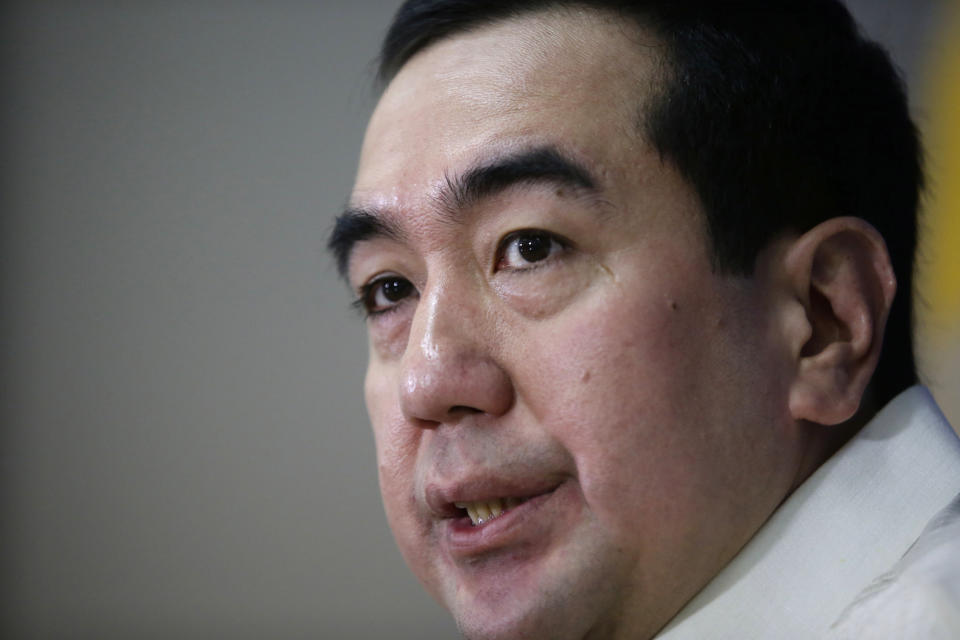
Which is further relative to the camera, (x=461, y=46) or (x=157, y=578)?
(x=157, y=578)

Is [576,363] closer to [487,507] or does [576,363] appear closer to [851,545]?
[487,507]

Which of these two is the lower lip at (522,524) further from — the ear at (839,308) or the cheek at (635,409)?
the ear at (839,308)

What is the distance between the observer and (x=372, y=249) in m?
0.85

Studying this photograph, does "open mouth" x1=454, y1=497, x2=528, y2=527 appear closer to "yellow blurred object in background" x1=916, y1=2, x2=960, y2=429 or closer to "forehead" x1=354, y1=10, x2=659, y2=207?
"forehead" x1=354, y1=10, x2=659, y2=207

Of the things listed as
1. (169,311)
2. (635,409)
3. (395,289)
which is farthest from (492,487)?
(169,311)

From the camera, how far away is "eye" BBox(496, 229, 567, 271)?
28.8 inches

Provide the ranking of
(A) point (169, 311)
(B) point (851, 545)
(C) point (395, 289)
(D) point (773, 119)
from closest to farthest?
1. (B) point (851, 545)
2. (D) point (773, 119)
3. (C) point (395, 289)
4. (A) point (169, 311)

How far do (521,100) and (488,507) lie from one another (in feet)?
1.30

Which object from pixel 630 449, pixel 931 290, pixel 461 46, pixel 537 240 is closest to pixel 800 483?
pixel 630 449

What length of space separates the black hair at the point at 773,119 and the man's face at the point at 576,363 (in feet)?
0.10

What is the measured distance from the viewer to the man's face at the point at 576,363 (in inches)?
26.7

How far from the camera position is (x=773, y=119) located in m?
0.77

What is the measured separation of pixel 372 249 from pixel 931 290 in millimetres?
1248

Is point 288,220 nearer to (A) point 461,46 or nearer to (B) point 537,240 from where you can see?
(A) point 461,46
